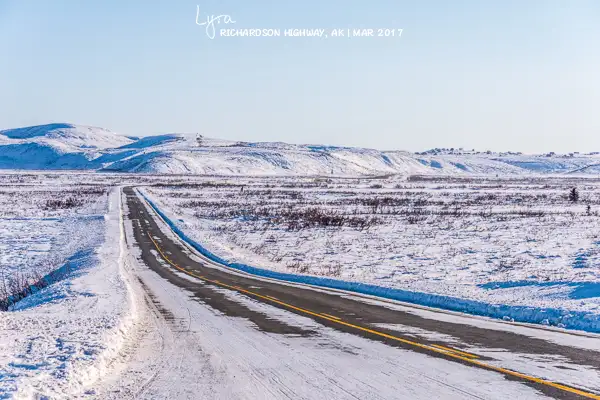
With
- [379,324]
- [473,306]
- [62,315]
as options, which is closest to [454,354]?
[379,324]

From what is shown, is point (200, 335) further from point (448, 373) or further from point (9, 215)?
point (9, 215)

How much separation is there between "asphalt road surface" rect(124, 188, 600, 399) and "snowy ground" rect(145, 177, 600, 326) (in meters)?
2.52

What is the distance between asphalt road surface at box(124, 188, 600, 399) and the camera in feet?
30.4

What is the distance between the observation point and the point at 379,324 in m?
12.7

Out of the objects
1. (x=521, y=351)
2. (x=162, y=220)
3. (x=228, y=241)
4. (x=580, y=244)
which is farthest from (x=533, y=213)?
(x=521, y=351)

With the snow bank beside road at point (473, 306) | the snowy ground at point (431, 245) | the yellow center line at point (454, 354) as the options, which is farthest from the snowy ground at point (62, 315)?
the snowy ground at point (431, 245)

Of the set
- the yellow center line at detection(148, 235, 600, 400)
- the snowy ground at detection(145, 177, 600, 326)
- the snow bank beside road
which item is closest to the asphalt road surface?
the yellow center line at detection(148, 235, 600, 400)

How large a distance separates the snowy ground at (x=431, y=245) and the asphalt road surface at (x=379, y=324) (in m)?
2.52

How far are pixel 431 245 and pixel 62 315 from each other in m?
20.6

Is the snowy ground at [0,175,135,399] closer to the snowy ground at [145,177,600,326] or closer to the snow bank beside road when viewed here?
the snow bank beside road

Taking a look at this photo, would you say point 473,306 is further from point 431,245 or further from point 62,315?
point 431,245

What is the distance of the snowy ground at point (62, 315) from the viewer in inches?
340

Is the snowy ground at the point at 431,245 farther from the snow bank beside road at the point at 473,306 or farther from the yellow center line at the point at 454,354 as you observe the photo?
the yellow center line at the point at 454,354

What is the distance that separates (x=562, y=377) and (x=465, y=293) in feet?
25.1
